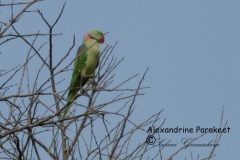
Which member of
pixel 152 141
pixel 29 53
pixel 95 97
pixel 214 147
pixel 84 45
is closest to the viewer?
pixel 29 53

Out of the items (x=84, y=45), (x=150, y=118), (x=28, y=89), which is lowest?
(x=150, y=118)

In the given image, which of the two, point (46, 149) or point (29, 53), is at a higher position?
point (29, 53)

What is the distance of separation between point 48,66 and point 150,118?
930 millimetres

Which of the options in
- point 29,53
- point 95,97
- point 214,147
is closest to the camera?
point 29,53

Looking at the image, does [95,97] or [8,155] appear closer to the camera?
[8,155]

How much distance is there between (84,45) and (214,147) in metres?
3.04

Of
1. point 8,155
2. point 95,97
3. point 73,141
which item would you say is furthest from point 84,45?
point 8,155

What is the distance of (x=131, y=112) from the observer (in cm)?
386

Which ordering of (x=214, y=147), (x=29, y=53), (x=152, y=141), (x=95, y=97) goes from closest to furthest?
(x=29, y=53), (x=214, y=147), (x=152, y=141), (x=95, y=97)

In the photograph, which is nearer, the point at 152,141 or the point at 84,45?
the point at 152,141

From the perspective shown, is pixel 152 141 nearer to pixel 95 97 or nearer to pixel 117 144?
pixel 117 144

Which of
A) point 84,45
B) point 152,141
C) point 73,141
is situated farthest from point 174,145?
point 84,45

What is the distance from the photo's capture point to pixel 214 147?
3.82 m

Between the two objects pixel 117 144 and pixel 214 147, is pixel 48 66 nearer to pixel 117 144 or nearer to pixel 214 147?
pixel 117 144
